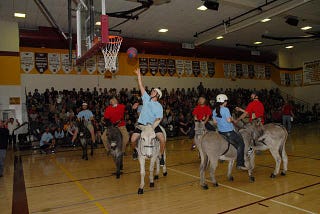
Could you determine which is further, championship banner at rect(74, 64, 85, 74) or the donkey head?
championship banner at rect(74, 64, 85, 74)

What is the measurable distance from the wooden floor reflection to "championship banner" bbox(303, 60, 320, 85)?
23.4 m

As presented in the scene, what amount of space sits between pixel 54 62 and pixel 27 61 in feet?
6.11

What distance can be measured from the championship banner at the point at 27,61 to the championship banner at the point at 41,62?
28 cm

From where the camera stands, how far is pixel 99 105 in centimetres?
1939

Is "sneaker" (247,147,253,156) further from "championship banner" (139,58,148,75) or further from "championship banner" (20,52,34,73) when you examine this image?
"championship banner" (20,52,34,73)

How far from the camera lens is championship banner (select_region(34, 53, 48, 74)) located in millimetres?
19875

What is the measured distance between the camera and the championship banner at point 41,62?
65.2ft

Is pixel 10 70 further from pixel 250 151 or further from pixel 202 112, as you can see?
pixel 250 151

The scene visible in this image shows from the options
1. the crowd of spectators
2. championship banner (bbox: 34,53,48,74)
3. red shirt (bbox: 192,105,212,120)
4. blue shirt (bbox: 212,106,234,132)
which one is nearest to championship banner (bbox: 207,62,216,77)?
the crowd of spectators

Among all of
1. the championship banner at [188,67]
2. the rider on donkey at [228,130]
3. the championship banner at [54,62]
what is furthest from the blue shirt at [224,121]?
the championship banner at [188,67]

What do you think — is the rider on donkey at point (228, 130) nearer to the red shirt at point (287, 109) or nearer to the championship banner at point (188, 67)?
the red shirt at point (287, 109)

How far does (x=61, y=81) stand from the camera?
68.1 feet

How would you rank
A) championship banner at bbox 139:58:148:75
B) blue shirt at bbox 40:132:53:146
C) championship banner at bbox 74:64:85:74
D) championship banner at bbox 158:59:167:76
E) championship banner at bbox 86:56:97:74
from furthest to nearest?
championship banner at bbox 158:59:167:76 → championship banner at bbox 139:58:148:75 → championship banner at bbox 86:56:97:74 → championship banner at bbox 74:64:85:74 → blue shirt at bbox 40:132:53:146

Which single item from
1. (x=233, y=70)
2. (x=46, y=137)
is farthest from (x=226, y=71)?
(x=46, y=137)
